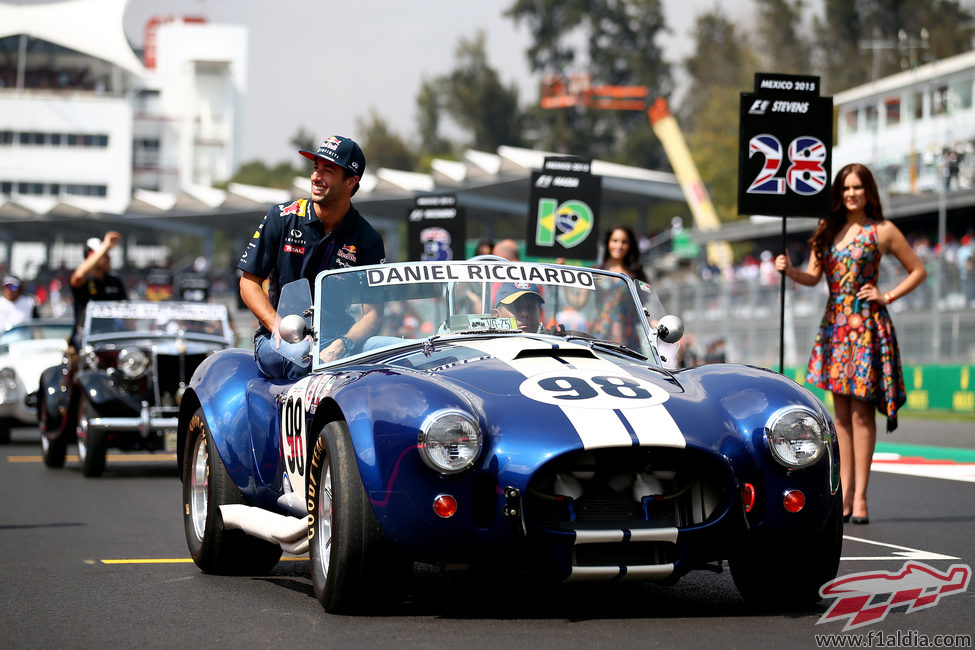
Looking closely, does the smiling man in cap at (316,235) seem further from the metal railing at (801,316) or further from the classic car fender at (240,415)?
the metal railing at (801,316)

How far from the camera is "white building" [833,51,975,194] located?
5025cm

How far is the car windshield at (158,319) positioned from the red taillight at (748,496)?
10073mm

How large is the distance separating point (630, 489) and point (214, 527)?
2410 millimetres

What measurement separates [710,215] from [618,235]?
2272 inches

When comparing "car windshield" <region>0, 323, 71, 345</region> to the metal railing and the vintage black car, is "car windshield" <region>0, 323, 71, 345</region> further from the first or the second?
the metal railing

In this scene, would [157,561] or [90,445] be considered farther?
[90,445]

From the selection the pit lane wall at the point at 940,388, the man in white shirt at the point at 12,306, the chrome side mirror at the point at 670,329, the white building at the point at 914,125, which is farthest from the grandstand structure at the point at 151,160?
the chrome side mirror at the point at 670,329

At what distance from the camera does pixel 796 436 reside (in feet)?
17.4

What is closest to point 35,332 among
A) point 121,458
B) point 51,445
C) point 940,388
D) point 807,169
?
point 121,458

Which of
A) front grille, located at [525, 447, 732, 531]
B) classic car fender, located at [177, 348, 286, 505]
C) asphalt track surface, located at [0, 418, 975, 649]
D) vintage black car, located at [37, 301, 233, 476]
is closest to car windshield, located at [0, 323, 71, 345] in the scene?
vintage black car, located at [37, 301, 233, 476]

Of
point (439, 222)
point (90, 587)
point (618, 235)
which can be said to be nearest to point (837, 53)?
point (439, 222)

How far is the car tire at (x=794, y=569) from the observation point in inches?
212

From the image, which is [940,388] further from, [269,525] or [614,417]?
[614,417]

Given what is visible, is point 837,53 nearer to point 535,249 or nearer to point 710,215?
point 710,215
